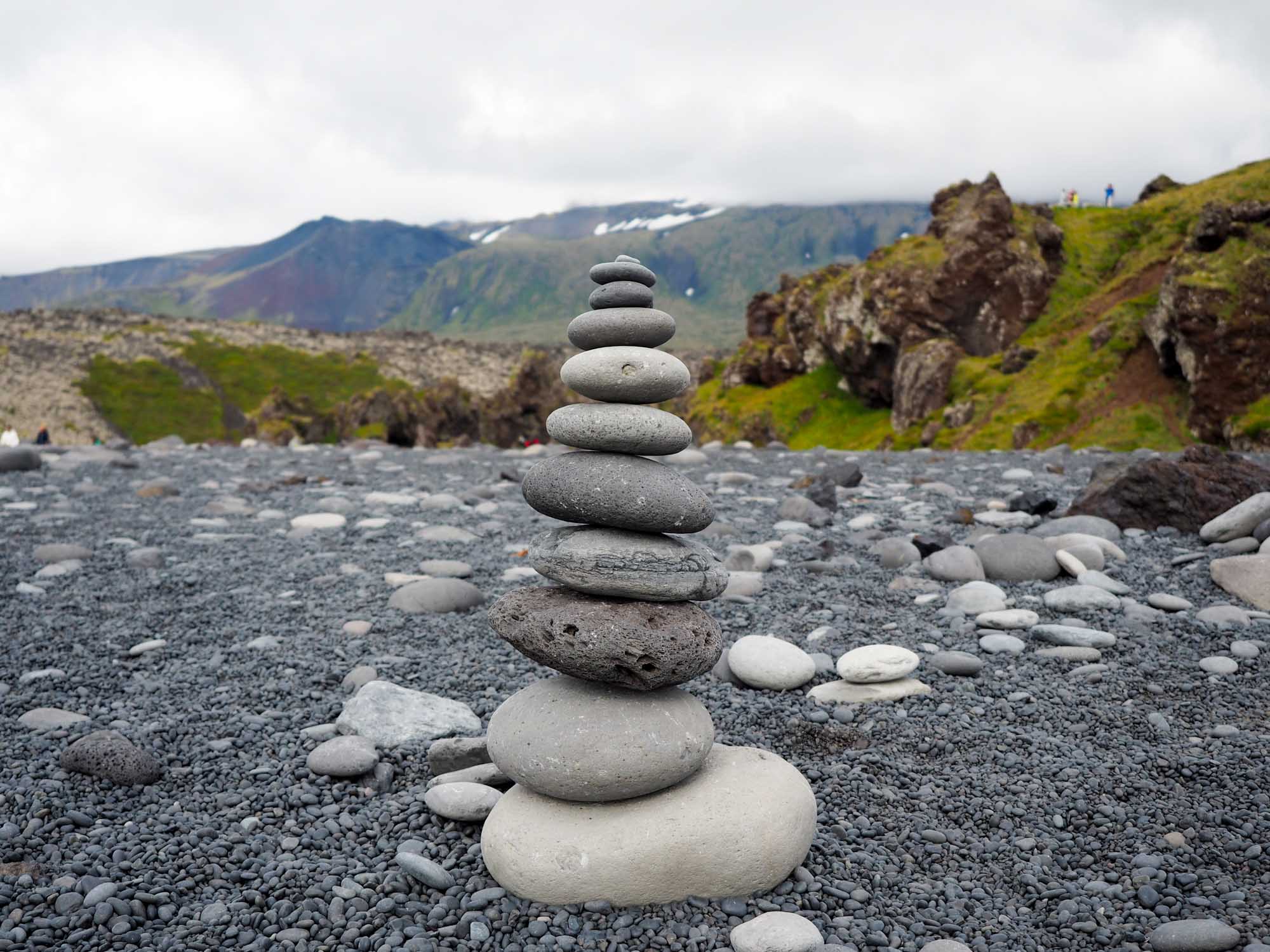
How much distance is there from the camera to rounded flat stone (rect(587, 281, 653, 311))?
18.0 feet

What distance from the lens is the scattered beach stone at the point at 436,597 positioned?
9.04m

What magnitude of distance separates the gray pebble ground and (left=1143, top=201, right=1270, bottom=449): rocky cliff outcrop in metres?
19.2

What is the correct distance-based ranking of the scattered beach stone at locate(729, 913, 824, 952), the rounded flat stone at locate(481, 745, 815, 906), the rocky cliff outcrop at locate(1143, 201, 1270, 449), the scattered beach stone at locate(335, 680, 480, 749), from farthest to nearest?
the rocky cliff outcrop at locate(1143, 201, 1270, 449) → the scattered beach stone at locate(335, 680, 480, 749) → the rounded flat stone at locate(481, 745, 815, 906) → the scattered beach stone at locate(729, 913, 824, 952)

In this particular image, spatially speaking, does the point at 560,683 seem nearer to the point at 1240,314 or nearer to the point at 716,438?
the point at 1240,314

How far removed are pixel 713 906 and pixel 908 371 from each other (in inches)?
1503

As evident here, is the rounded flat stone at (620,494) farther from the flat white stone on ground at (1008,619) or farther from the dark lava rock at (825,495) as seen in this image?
the dark lava rock at (825,495)

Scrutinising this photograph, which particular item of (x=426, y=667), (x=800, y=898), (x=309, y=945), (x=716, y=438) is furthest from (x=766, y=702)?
(x=716, y=438)

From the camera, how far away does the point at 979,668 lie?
704 cm

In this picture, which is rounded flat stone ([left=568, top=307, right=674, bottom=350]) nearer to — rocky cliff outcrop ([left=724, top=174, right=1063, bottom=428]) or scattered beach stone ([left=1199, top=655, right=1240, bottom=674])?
scattered beach stone ([left=1199, top=655, right=1240, bottom=674])

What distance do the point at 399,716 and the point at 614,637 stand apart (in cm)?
239

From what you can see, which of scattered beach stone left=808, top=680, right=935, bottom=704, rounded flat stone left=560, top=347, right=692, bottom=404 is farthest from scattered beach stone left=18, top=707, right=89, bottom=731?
scattered beach stone left=808, top=680, right=935, bottom=704

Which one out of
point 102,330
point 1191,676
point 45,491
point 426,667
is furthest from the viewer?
point 102,330

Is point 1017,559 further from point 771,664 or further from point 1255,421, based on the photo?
point 1255,421

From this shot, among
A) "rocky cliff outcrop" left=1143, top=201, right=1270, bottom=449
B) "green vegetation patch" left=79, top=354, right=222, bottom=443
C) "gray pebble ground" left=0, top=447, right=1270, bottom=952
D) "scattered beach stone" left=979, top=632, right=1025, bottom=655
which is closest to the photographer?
"gray pebble ground" left=0, top=447, right=1270, bottom=952
